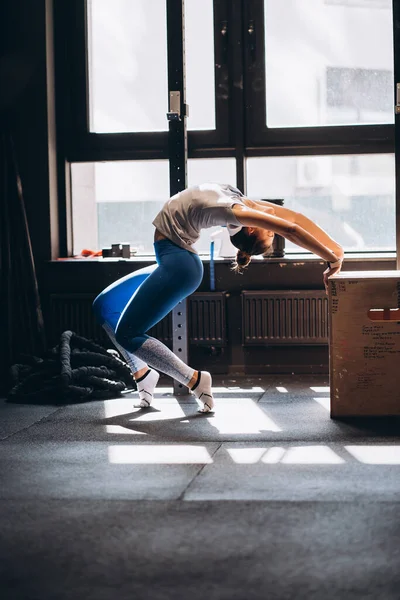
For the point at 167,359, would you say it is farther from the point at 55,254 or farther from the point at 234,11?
the point at 234,11

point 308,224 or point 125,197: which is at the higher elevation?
point 125,197

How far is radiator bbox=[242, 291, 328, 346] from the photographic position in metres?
4.91

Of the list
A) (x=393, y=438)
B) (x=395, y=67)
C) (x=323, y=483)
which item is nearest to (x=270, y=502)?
(x=323, y=483)

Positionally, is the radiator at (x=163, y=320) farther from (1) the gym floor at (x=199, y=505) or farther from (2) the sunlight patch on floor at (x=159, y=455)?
(2) the sunlight patch on floor at (x=159, y=455)

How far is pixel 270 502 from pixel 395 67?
2.56m

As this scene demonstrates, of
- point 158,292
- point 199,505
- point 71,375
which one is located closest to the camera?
point 199,505

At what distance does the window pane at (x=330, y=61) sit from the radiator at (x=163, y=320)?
1.25 metres

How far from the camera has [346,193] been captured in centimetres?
510

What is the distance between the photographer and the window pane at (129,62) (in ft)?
17.2

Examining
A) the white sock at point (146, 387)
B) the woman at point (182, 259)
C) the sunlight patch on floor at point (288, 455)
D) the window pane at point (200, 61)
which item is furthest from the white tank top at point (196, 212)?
the window pane at point (200, 61)

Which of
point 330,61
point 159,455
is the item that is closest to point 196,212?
point 159,455

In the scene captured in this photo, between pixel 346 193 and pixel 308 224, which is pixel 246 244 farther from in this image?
pixel 346 193

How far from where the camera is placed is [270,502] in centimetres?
243

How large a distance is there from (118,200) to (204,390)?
191 cm
